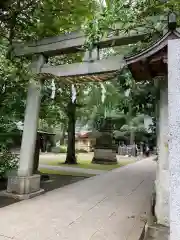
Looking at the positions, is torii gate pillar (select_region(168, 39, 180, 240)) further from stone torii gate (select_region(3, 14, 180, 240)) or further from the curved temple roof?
the curved temple roof

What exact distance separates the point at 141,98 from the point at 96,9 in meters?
2.83

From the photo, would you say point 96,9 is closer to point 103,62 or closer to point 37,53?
point 103,62

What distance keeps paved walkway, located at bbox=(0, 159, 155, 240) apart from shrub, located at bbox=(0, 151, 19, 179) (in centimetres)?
149

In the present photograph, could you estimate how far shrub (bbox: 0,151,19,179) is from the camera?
23.5 ft

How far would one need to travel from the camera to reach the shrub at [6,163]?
7166mm

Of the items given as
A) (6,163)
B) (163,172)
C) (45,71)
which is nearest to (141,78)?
(163,172)

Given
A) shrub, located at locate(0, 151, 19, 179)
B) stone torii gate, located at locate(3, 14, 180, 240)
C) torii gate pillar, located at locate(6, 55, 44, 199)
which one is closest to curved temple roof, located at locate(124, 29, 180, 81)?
stone torii gate, located at locate(3, 14, 180, 240)

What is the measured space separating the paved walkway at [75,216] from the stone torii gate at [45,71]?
0.63 meters

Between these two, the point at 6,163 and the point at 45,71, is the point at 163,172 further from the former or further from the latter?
the point at 6,163

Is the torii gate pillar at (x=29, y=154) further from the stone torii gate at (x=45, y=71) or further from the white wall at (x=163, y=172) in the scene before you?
the white wall at (x=163, y=172)

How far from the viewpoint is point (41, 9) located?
6043mm

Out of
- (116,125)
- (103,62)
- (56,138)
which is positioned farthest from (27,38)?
(56,138)

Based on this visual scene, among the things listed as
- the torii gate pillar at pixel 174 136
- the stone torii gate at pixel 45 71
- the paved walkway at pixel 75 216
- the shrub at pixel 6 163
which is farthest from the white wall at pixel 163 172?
the shrub at pixel 6 163

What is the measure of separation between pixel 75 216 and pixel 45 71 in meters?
4.00
